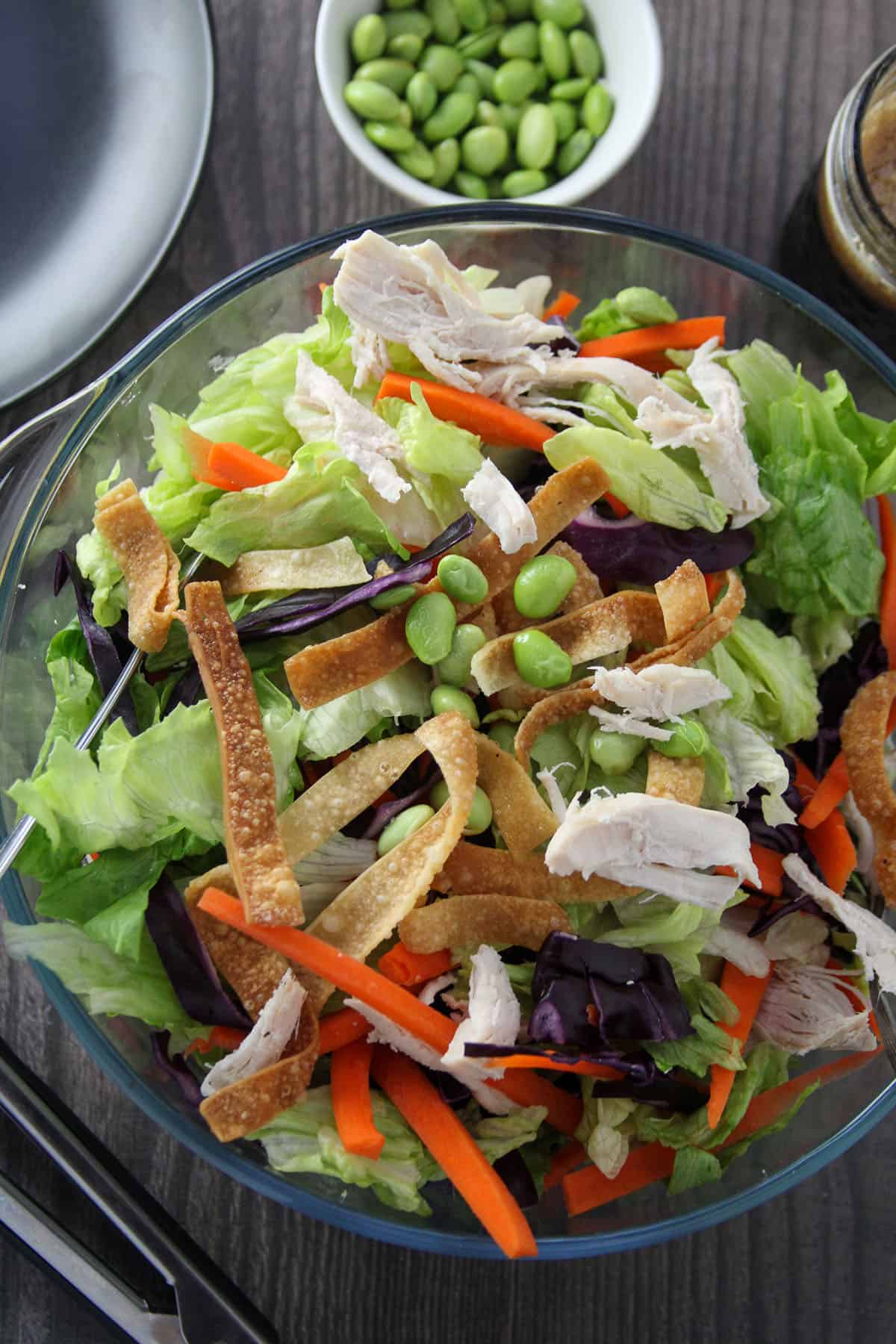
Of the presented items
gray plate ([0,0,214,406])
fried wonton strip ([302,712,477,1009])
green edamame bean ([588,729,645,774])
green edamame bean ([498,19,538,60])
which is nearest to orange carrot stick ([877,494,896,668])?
green edamame bean ([588,729,645,774])

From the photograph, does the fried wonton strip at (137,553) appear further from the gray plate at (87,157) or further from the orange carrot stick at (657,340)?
the orange carrot stick at (657,340)

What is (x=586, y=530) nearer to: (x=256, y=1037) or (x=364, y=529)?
(x=364, y=529)

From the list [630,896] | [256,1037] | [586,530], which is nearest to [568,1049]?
[630,896]

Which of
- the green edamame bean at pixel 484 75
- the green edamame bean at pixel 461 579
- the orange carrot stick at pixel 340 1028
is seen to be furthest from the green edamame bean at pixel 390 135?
the orange carrot stick at pixel 340 1028

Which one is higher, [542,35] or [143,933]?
[542,35]

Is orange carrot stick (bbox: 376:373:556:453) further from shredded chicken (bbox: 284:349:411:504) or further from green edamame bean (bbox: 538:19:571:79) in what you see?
green edamame bean (bbox: 538:19:571:79)

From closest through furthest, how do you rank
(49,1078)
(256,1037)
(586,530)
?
(256,1037) → (586,530) → (49,1078)

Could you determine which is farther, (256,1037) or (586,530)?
(586,530)
